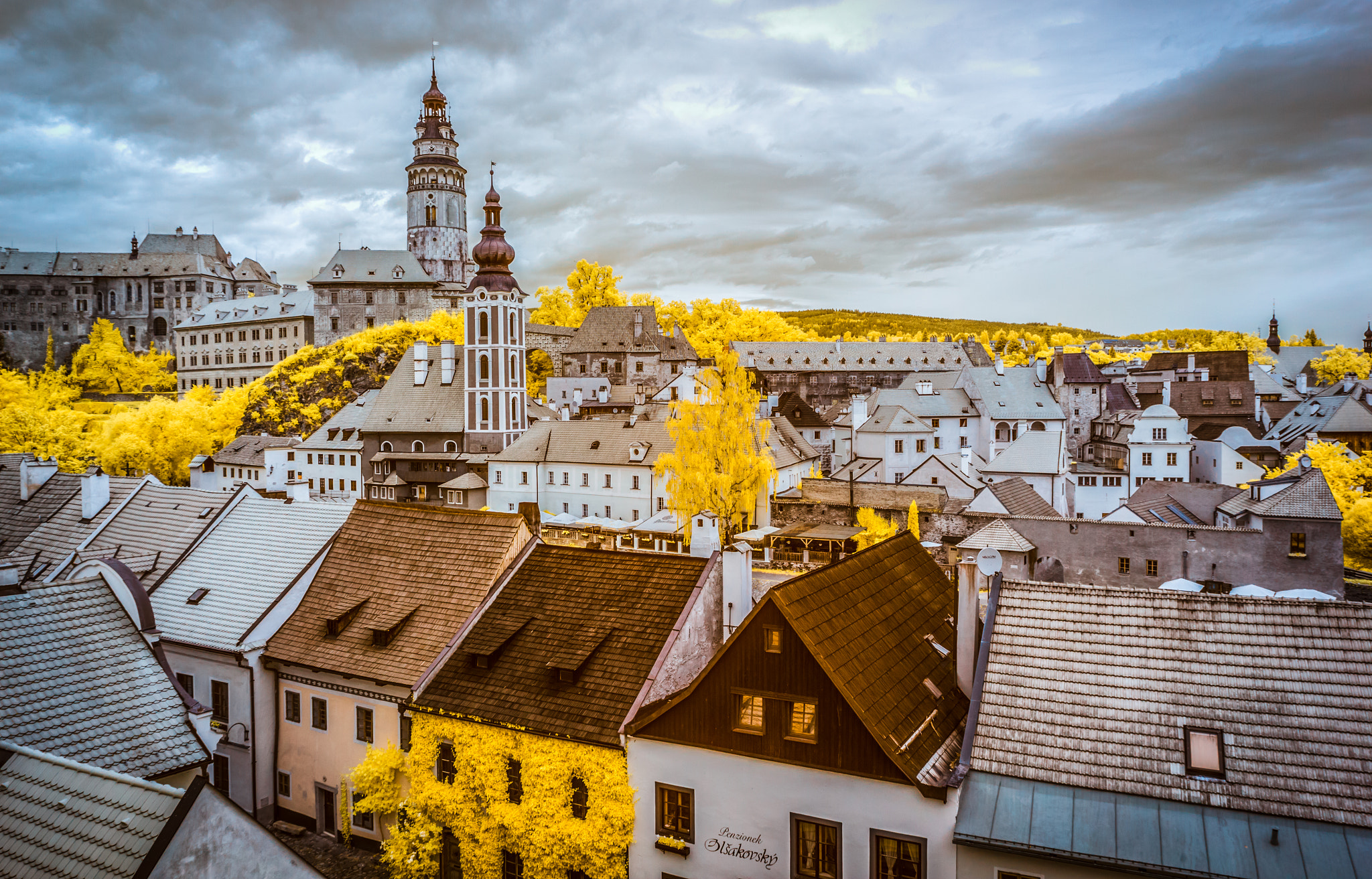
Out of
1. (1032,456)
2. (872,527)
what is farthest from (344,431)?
(1032,456)

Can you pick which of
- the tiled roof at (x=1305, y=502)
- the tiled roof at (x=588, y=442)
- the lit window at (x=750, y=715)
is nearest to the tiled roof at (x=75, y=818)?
the lit window at (x=750, y=715)

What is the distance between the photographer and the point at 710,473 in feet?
141

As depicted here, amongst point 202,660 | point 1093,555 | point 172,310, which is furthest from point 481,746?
point 172,310

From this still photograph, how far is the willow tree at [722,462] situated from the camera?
1700 inches

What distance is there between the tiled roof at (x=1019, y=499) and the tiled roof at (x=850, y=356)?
5950cm

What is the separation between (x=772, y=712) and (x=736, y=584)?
4.62m

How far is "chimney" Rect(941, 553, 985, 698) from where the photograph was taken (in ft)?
50.5

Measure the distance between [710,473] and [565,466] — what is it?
55.7 feet

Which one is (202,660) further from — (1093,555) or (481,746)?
(1093,555)

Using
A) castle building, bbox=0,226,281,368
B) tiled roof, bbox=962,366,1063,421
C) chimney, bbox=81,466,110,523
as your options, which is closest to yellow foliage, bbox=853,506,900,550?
chimney, bbox=81,466,110,523

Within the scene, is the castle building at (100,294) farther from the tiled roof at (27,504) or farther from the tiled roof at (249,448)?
the tiled roof at (27,504)

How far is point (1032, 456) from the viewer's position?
5806cm

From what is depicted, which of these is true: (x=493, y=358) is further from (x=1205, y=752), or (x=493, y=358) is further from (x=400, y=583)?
(x=1205, y=752)

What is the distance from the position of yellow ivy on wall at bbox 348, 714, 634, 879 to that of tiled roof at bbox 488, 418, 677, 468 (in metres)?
35.0
